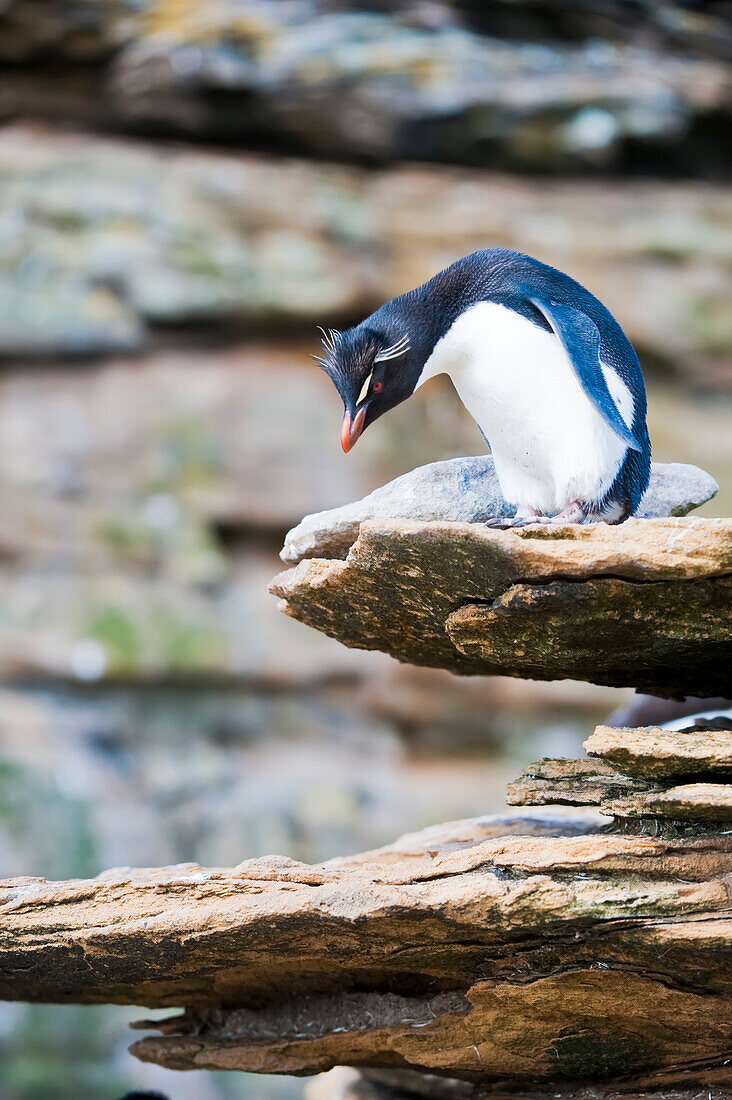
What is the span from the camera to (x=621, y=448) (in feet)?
7.57

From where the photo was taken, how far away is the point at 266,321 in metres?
7.54

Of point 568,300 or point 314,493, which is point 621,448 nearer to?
point 568,300

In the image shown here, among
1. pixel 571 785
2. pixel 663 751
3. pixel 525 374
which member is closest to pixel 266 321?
pixel 525 374

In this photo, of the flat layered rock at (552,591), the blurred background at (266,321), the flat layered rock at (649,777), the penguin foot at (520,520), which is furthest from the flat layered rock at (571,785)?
the blurred background at (266,321)

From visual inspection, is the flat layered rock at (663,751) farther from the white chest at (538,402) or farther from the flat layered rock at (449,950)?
the white chest at (538,402)

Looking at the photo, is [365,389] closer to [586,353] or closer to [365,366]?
[365,366]

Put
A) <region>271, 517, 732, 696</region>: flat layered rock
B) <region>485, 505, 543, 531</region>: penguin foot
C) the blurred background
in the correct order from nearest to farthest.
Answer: <region>271, 517, 732, 696</region>: flat layered rock → <region>485, 505, 543, 531</region>: penguin foot → the blurred background

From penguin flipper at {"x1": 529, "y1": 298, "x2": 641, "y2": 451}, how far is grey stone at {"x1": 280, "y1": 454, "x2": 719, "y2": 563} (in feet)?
0.87

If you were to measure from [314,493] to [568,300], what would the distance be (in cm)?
512

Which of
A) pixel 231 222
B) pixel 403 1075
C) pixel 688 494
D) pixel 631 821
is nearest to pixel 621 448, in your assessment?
pixel 688 494

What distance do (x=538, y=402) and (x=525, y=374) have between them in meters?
0.06

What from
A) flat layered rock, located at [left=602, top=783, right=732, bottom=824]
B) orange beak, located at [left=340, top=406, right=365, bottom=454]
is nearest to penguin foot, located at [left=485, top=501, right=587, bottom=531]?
orange beak, located at [left=340, top=406, right=365, bottom=454]

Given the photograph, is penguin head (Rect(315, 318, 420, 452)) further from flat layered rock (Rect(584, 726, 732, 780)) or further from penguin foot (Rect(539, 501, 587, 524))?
flat layered rock (Rect(584, 726, 732, 780))

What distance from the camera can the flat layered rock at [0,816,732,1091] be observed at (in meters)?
1.89
